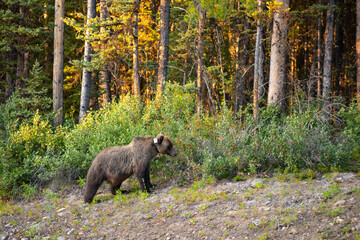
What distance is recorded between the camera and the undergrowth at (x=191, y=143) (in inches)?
297

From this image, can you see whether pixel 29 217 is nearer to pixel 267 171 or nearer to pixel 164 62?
pixel 267 171

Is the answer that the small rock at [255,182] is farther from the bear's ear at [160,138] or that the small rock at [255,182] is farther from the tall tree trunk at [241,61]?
the tall tree trunk at [241,61]

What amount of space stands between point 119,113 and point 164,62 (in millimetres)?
Answer: 4475

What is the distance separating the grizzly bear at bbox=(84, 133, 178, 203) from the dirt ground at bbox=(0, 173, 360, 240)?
0.39 metres

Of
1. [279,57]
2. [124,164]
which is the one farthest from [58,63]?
[279,57]

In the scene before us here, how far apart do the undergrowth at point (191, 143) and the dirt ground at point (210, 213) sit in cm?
52

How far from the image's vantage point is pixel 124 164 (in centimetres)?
803

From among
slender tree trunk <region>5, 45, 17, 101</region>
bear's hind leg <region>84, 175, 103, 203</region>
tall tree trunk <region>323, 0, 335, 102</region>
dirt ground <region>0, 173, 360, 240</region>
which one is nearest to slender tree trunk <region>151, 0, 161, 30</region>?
slender tree trunk <region>5, 45, 17, 101</region>

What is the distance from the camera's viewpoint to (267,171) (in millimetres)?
7617

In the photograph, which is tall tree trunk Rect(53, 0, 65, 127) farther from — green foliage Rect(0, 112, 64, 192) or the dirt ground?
the dirt ground

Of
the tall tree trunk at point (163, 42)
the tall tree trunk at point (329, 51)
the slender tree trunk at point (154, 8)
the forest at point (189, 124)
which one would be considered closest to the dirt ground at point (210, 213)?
the forest at point (189, 124)

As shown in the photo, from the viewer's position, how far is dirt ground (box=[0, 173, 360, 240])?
5.29m

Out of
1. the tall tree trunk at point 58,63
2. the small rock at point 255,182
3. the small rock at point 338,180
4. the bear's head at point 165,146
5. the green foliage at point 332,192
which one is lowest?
the small rock at point 255,182

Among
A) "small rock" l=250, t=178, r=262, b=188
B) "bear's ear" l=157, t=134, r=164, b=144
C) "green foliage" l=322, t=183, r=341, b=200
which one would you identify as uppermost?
"bear's ear" l=157, t=134, r=164, b=144
